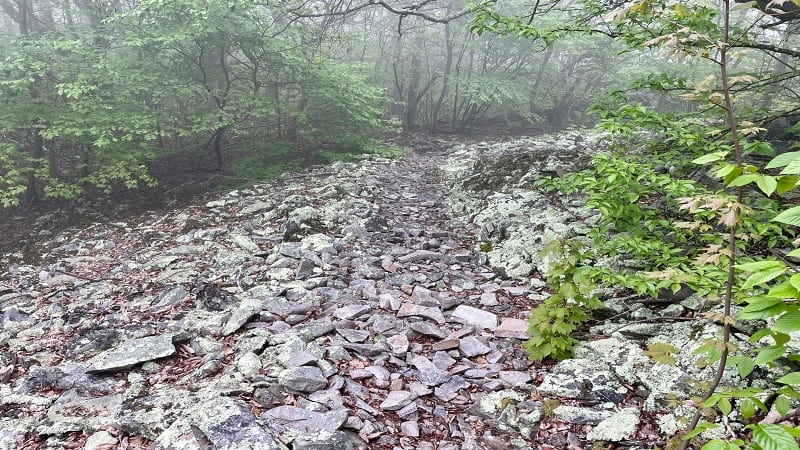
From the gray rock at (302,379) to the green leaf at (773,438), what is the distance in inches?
108

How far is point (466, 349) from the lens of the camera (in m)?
4.02

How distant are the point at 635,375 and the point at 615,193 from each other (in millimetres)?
1614

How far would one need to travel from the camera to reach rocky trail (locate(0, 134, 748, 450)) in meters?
2.93

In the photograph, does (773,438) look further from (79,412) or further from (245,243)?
(245,243)

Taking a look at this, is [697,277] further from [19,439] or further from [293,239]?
[293,239]

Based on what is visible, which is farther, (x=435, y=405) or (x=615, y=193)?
(x=615, y=193)

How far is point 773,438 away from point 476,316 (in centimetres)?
336

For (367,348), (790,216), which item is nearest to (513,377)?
(367,348)

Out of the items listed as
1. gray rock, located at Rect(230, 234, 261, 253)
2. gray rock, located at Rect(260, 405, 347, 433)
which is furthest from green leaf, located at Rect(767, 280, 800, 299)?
gray rock, located at Rect(230, 234, 261, 253)

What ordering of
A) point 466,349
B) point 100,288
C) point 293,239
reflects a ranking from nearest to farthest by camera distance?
point 466,349, point 100,288, point 293,239

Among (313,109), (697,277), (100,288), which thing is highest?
(313,109)

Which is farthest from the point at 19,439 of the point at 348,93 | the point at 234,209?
the point at 348,93

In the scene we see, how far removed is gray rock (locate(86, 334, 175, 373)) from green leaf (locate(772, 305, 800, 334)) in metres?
4.28

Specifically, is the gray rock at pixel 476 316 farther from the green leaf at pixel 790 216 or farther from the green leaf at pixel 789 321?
the green leaf at pixel 790 216
